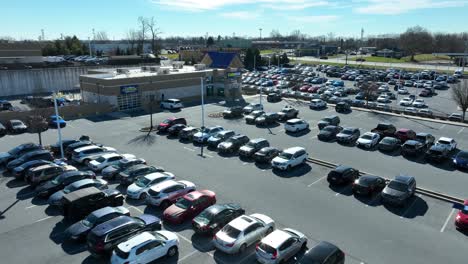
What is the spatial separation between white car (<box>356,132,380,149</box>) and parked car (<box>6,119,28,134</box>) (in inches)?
1292

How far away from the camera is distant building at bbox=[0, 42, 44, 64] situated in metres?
68.6

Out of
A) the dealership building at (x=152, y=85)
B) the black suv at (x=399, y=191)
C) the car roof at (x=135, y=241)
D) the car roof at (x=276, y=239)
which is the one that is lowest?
the black suv at (x=399, y=191)

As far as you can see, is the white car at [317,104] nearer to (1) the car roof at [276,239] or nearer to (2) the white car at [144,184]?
(2) the white car at [144,184]

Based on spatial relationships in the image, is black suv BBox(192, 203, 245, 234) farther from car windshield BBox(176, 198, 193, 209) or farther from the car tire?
the car tire

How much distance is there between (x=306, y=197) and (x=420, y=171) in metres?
10.3

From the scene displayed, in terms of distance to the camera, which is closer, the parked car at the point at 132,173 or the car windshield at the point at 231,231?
the car windshield at the point at 231,231

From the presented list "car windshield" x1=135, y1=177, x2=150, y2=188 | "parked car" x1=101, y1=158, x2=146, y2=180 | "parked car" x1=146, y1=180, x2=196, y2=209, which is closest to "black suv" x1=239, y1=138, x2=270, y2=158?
"parked car" x1=101, y1=158, x2=146, y2=180

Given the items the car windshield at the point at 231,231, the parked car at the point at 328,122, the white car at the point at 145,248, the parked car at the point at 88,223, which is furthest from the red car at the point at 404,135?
the parked car at the point at 88,223

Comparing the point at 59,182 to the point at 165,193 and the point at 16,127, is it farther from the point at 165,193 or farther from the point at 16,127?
the point at 16,127

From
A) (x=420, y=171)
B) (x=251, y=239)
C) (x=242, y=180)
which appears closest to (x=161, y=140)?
(x=242, y=180)

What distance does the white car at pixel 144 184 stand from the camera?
65.8 ft

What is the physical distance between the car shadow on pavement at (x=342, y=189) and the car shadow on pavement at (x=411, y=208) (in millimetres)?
2284

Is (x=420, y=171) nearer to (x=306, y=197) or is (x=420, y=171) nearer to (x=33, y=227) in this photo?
(x=306, y=197)

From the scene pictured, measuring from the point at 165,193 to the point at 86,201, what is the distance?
4.06 meters
